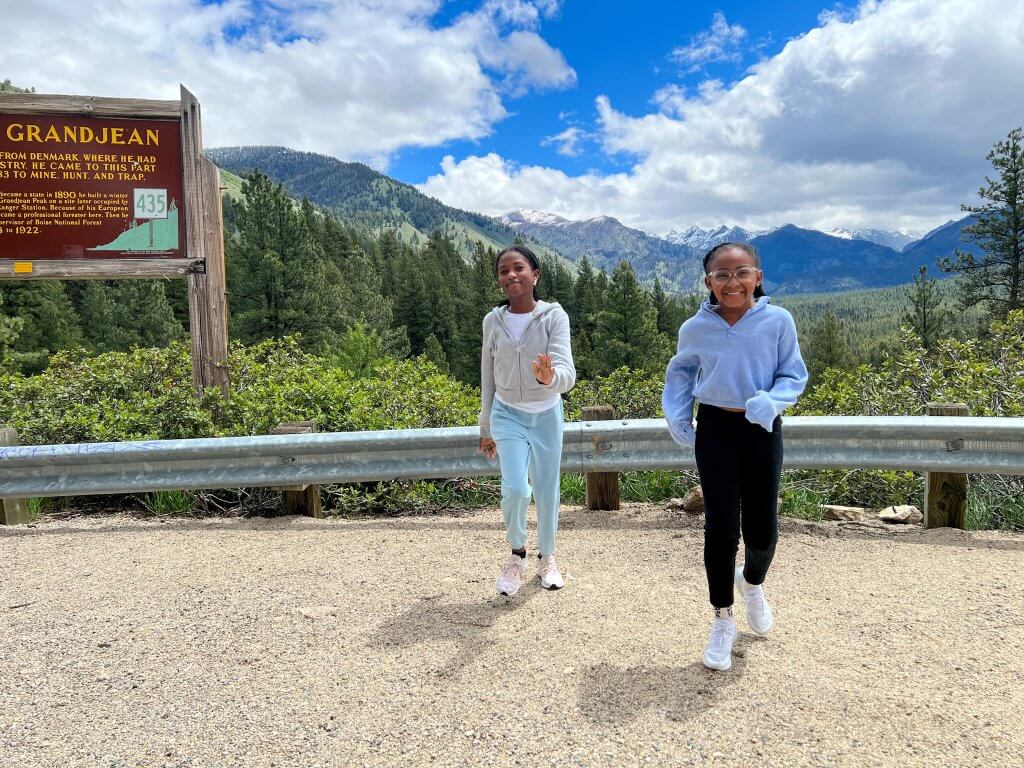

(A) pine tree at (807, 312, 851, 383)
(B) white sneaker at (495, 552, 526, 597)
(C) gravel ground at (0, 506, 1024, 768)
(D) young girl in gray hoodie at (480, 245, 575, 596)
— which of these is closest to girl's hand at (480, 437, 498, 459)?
(D) young girl in gray hoodie at (480, 245, 575, 596)

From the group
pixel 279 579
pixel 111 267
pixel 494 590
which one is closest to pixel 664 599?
pixel 494 590

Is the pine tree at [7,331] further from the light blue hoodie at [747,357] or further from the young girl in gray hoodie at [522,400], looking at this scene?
the light blue hoodie at [747,357]

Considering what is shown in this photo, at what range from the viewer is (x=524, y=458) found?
11.3ft

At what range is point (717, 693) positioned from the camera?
2453 mm

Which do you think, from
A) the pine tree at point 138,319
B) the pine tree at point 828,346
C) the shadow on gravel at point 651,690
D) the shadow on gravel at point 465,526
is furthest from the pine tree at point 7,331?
the pine tree at point 828,346

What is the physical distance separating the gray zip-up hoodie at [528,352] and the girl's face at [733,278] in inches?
33.0

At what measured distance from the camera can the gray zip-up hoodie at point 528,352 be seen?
3.28 metres

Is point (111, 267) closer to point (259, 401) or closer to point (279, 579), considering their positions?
point (259, 401)

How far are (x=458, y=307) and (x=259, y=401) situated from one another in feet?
207

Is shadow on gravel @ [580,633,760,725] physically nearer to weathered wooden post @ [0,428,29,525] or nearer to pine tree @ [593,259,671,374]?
weathered wooden post @ [0,428,29,525]

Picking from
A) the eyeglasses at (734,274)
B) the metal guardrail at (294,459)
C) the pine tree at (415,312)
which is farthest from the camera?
the pine tree at (415,312)

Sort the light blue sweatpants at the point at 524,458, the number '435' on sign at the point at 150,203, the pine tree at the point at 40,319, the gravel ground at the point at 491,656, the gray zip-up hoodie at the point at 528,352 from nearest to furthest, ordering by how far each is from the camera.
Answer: the gravel ground at the point at 491,656 → the gray zip-up hoodie at the point at 528,352 → the light blue sweatpants at the point at 524,458 → the number '435' on sign at the point at 150,203 → the pine tree at the point at 40,319

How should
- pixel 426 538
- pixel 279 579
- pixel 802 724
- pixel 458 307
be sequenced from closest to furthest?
pixel 802 724, pixel 279 579, pixel 426 538, pixel 458 307

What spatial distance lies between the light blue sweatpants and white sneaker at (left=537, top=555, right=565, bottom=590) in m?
0.15
